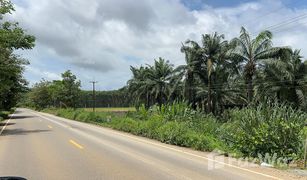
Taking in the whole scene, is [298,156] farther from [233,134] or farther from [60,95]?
[60,95]

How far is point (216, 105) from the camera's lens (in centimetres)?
6088

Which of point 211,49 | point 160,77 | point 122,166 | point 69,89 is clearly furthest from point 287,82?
point 69,89

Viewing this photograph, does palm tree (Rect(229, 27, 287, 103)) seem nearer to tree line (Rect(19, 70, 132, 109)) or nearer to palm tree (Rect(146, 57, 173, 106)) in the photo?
palm tree (Rect(146, 57, 173, 106))

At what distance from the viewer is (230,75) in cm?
4991

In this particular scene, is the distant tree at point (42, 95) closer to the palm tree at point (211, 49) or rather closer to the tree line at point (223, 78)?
the tree line at point (223, 78)

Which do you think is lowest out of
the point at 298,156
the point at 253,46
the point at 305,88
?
the point at 298,156

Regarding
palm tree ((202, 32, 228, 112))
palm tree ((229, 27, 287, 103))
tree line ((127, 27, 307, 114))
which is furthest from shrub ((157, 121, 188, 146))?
palm tree ((202, 32, 228, 112))

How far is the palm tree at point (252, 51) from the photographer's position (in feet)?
143

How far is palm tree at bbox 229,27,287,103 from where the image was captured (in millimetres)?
43594

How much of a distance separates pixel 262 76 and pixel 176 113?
23.8 m

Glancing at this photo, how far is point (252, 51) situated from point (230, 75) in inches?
265

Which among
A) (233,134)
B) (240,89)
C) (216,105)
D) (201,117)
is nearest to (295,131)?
(233,134)

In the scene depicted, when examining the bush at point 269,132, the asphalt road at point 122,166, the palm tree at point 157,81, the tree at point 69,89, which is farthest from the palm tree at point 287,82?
the tree at point 69,89

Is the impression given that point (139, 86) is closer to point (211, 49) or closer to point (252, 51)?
point (211, 49)
